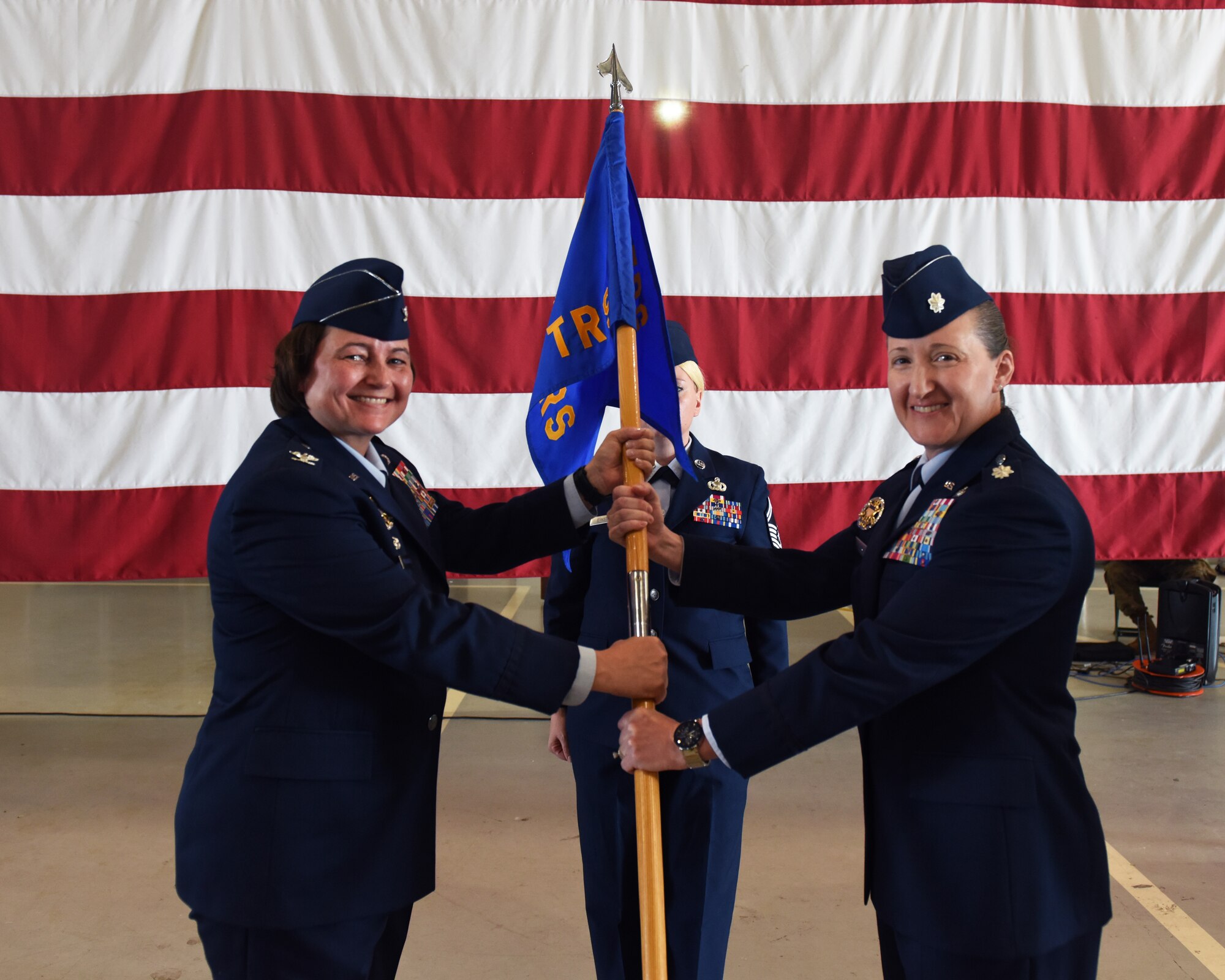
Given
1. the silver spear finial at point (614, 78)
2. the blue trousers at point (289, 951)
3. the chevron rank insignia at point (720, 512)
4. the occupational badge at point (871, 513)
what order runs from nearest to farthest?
the blue trousers at point (289, 951) < the occupational badge at point (871, 513) < the silver spear finial at point (614, 78) < the chevron rank insignia at point (720, 512)

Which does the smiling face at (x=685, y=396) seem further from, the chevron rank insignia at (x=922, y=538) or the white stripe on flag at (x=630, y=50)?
the white stripe on flag at (x=630, y=50)

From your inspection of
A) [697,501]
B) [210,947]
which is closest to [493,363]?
[697,501]

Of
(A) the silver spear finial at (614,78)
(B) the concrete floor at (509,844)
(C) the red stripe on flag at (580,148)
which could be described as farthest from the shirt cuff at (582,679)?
(C) the red stripe on flag at (580,148)

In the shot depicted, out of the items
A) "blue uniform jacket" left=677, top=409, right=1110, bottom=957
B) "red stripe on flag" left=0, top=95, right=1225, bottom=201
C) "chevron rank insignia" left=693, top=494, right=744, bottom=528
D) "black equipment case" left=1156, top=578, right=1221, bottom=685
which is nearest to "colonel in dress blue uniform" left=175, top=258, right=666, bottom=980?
"blue uniform jacket" left=677, top=409, right=1110, bottom=957

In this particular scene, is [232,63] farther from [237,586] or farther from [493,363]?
[237,586]

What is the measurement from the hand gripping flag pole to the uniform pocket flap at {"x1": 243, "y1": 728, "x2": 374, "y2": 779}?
46 cm

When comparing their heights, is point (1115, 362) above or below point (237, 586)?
above

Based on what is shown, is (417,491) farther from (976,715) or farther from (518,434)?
(518,434)

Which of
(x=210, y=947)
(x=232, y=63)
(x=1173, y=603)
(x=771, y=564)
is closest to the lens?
(x=210, y=947)

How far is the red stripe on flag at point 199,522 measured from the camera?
3.45 m

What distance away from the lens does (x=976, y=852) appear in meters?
1.41

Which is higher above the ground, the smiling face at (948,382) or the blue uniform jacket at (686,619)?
the smiling face at (948,382)

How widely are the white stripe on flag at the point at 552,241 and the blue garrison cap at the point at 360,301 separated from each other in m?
1.86

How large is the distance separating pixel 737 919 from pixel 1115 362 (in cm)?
229
